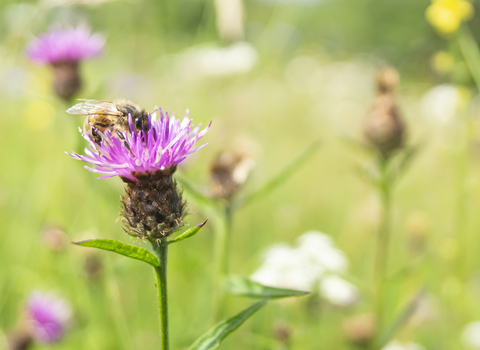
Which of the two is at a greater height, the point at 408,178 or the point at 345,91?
the point at 345,91

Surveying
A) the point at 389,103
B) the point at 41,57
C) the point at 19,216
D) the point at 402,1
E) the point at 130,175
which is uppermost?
the point at 402,1

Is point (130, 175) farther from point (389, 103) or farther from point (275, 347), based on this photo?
point (389, 103)


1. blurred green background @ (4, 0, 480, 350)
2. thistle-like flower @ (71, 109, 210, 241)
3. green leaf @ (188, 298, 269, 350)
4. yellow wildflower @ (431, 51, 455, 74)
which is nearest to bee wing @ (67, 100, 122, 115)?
thistle-like flower @ (71, 109, 210, 241)

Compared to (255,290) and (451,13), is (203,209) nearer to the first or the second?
(255,290)

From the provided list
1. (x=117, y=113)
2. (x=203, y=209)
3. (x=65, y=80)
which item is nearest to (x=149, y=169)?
(x=117, y=113)

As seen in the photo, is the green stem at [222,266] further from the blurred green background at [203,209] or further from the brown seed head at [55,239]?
the brown seed head at [55,239]

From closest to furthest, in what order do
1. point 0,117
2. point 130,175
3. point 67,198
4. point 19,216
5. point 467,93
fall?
point 130,175, point 467,93, point 19,216, point 67,198, point 0,117

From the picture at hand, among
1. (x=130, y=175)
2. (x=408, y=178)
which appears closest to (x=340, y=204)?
(x=408, y=178)
